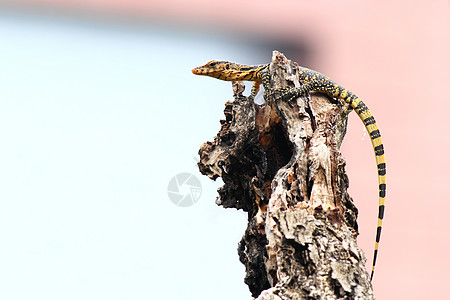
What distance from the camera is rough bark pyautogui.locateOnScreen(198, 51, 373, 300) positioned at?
7.56 ft

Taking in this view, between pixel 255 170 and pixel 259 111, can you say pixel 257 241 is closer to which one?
pixel 255 170

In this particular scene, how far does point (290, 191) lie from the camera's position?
266 cm

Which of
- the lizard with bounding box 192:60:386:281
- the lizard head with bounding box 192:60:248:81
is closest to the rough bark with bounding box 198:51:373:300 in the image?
the lizard with bounding box 192:60:386:281

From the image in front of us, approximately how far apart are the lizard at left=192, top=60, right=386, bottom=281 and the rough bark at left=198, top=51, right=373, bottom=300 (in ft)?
0.23

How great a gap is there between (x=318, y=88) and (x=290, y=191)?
37.2 inches

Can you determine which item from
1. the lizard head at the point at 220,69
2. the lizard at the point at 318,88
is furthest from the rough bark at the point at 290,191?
the lizard head at the point at 220,69

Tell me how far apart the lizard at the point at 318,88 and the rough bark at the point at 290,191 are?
7 centimetres

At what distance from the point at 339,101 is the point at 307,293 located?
1.52 m

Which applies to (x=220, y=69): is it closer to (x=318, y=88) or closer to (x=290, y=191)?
(x=318, y=88)

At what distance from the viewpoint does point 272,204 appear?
259 cm

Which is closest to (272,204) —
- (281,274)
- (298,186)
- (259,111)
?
(298,186)

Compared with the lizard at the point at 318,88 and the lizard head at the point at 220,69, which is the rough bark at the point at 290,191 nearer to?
the lizard at the point at 318,88

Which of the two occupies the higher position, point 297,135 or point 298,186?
point 297,135

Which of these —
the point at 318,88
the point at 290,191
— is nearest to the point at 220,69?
the point at 318,88
